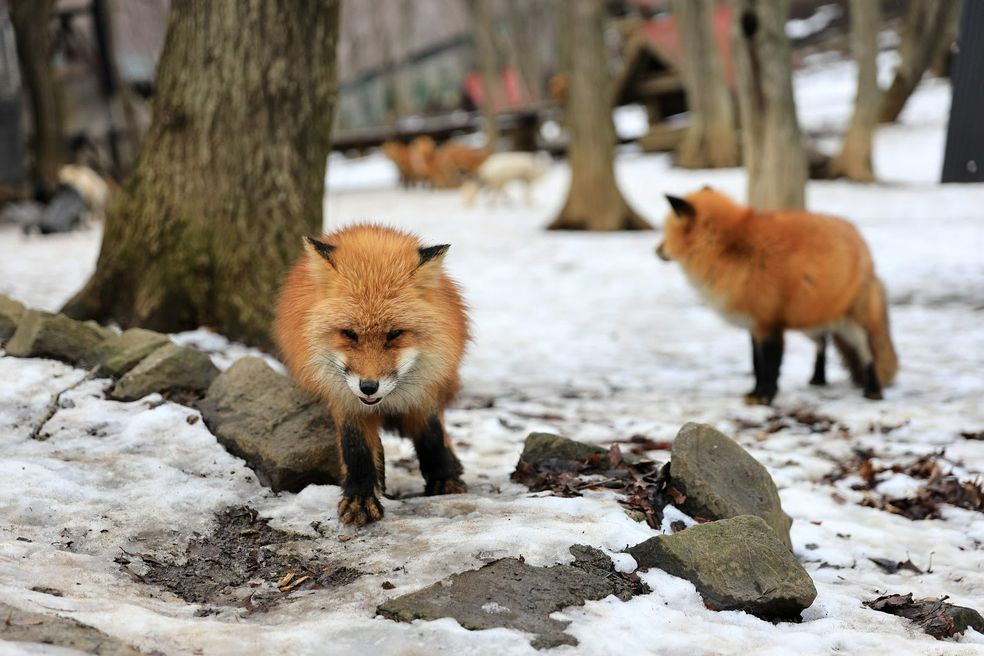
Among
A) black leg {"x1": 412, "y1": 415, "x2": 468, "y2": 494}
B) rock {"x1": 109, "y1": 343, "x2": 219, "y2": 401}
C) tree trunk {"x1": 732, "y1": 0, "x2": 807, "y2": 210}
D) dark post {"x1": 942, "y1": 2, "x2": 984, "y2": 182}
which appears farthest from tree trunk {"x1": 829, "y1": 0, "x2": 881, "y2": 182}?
rock {"x1": 109, "y1": 343, "x2": 219, "y2": 401}

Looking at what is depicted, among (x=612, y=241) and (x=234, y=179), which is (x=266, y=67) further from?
(x=612, y=241)

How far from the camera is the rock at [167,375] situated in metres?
4.40

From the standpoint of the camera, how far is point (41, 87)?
1542 centimetres

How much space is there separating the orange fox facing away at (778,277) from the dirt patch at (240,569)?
3737mm

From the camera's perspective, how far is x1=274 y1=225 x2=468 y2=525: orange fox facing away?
3.17 meters

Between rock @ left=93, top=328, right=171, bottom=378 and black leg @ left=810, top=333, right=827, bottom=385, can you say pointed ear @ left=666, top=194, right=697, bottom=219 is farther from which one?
rock @ left=93, top=328, right=171, bottom=378

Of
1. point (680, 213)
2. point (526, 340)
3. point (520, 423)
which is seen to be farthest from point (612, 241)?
point (520, 423)

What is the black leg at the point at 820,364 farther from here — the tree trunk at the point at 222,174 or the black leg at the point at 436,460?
the tree trunk at the point at 222,174

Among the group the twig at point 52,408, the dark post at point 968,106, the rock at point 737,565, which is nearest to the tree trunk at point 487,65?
the dark post at point 968,106

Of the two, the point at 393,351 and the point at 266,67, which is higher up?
the point at 266,67

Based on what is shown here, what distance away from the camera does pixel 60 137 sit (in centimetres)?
1647

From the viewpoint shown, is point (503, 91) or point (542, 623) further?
point (503, 91)

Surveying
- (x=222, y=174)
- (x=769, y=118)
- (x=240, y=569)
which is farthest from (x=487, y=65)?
(x=240, y=569)

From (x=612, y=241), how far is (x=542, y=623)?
10768 mm
